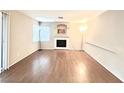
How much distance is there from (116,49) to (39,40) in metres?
8.56

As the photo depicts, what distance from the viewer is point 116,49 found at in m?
5.06

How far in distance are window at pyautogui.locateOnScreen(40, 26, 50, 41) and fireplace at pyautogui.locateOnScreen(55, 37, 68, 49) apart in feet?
2.53

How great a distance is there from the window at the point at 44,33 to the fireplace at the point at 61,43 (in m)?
0.77

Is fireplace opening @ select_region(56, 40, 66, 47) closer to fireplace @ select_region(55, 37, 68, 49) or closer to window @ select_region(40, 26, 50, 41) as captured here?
fireplace @ select_region(55, 37, 68, 49)

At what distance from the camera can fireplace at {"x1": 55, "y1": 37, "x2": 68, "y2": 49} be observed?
511 inches

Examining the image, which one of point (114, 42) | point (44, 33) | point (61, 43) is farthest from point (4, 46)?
point (61, 43)

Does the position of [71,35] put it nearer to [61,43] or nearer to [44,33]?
[61,43]

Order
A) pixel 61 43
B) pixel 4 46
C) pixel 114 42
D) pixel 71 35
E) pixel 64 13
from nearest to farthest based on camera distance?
pixel 114 42, pixel 4 46, pixel 64 13, pixel 71 35, pixel 61 43

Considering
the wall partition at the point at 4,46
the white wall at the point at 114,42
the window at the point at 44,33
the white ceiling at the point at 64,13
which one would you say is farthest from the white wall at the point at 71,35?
the wall partition at the point at 4,46

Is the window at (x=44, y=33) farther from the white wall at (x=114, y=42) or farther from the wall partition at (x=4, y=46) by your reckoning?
the wall partition at (x=4, y=46)

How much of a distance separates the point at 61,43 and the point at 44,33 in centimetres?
152

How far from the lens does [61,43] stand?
13.1 m
